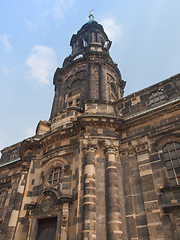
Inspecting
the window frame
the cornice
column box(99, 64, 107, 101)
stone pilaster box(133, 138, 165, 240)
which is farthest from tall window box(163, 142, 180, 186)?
column box(99, 64, 107, 101)

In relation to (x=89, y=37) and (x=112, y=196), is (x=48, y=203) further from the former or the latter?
(x=89, y=37)

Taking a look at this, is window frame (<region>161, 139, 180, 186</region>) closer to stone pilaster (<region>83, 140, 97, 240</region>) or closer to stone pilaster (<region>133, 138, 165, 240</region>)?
stone pilaster (<region>133, 138, 165, 240</region>)

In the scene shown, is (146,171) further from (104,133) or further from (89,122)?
(89,122)

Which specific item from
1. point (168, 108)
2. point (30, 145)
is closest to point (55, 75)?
point (30, 145)

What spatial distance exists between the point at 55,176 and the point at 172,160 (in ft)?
24.4

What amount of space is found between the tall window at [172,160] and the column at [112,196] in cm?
287

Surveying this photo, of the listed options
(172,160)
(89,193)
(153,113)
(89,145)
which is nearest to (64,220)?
(89,193)

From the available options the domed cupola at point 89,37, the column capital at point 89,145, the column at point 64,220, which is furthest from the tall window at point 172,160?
the domed cupola at point 89,37

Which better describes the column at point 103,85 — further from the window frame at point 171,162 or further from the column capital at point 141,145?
the window frame at point 171,162

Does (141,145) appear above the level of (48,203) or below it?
above

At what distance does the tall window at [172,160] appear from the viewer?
10781mm

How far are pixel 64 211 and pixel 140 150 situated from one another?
561 centimetres

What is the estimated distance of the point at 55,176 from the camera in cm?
1386

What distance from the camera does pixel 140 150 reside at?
496 inches
